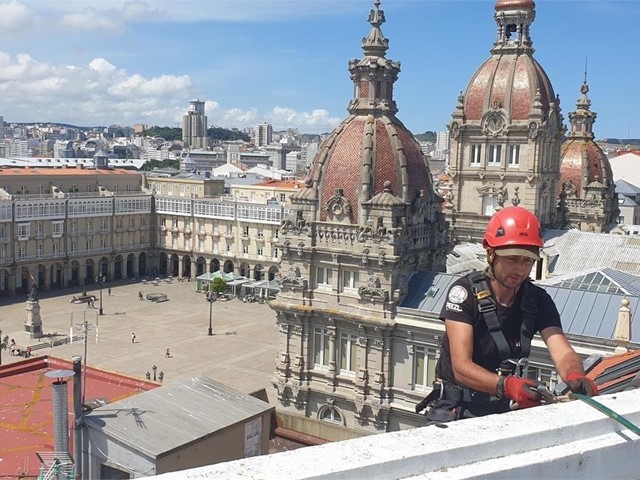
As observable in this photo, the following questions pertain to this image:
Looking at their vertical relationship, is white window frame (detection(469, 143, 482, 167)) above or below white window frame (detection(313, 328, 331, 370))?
above

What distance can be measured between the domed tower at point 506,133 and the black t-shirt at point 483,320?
46472 millimetres

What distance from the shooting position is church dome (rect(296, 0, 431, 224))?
39.7m

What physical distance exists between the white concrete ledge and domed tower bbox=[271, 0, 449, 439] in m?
30.8

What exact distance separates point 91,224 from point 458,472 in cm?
10320

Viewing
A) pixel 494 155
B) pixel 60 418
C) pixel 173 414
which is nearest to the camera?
pixel 60 418

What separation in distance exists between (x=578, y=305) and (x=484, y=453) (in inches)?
1234

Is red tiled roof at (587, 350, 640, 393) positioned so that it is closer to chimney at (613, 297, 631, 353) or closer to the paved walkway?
chimney at (613, 297, 631, 353)

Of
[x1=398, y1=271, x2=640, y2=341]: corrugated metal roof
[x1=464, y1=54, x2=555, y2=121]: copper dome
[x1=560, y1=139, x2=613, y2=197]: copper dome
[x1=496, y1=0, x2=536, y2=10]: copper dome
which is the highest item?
[x1=496, y1=0, x2=536, y2=10]: copper dome

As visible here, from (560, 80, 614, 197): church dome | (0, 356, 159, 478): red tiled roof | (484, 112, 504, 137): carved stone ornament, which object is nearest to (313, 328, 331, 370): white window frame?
(0, 356, 159, 478): red tiled roof

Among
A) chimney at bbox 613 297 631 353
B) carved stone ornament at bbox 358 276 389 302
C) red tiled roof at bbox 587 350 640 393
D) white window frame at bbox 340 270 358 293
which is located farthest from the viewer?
white window frame at bbox 340 270 358 293

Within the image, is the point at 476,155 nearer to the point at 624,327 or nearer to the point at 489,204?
the point at 489,204

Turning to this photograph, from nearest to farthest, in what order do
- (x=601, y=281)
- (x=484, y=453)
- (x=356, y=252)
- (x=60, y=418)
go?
(x=484, y=453), (x=60, y=418), (x=356, y=252), (x=601, y=281)

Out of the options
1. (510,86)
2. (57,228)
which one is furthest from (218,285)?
(510,86)

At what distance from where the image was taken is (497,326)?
31.1 feet
